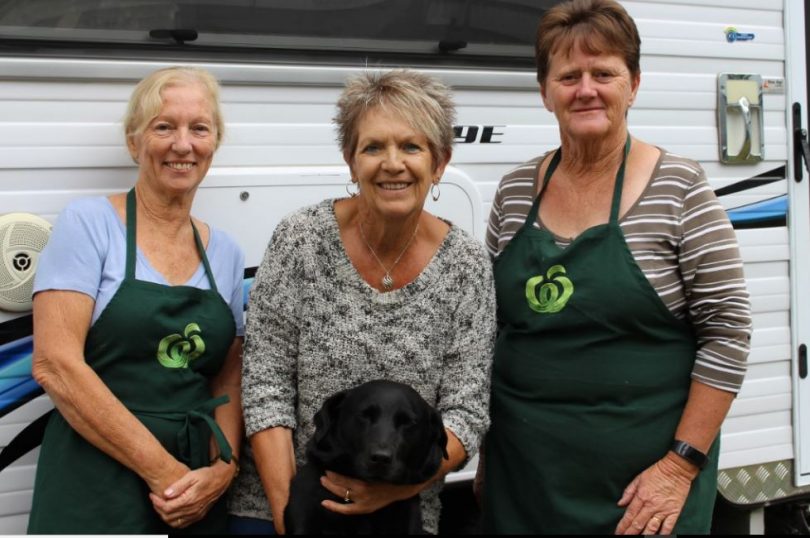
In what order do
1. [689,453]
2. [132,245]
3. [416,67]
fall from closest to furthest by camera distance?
[689,453], [132,245], [416,67]

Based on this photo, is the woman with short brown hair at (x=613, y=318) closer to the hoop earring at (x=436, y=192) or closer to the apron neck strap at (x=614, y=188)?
the apron neck strap at (x=614, y=188)

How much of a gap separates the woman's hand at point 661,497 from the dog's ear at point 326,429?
2.72 feet

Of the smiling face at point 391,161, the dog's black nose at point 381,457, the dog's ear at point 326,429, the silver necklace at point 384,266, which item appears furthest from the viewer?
the silver necklace at point 384,266

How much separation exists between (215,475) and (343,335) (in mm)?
558

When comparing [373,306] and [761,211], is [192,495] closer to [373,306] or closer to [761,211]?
[373,306]

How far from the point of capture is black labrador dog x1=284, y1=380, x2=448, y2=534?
2176mm

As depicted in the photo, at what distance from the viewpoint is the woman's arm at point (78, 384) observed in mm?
2318

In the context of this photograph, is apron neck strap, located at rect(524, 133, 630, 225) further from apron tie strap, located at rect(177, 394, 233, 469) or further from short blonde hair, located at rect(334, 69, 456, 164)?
apron tie strap, located at rect(177, 394, 233, 469)

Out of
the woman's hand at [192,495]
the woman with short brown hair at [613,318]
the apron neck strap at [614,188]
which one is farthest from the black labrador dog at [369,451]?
the apron neck strap at [614,188]

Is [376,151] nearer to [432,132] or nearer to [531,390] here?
[432,132]

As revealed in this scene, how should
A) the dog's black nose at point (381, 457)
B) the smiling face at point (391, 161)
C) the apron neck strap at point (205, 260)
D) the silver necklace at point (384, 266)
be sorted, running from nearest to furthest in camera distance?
the dog's black nose at point (381, 457)
the smiling face at point (391, 161)
the silver necklace at point (384, 266)
the apron neck strap at point (205, 260)

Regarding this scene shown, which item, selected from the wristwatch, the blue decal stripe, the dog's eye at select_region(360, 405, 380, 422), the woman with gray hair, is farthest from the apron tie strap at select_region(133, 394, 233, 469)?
the blue decal stripe

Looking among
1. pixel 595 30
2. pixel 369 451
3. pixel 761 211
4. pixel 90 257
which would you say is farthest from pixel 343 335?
pixel 761 211

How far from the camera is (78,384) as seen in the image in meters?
2.32
